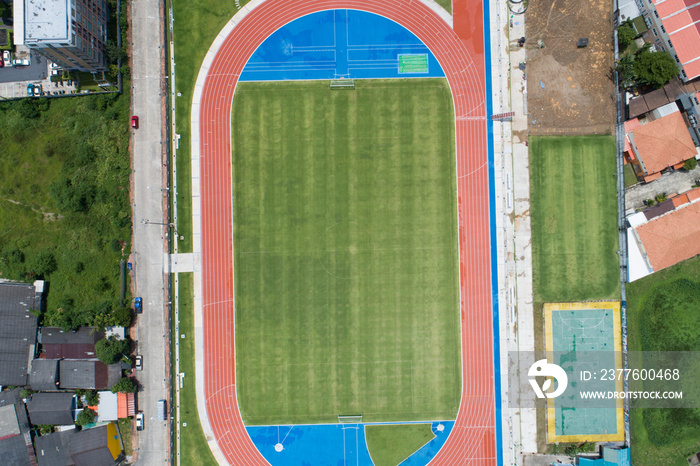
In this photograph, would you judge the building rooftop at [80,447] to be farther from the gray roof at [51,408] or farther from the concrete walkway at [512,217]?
the concrete walkway at [512,217]

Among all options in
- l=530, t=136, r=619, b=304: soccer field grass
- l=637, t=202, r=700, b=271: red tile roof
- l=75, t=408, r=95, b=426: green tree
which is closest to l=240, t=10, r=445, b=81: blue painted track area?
l=530, t=136, r=619, b=304: soccer field grass

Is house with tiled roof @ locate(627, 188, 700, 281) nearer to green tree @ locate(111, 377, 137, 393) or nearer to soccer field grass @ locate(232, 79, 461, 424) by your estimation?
soccer field grass @ locate(232, 79, 461, 424)

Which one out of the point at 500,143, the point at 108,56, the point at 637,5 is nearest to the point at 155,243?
the point at 108,56

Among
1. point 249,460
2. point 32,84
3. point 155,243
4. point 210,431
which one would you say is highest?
point 32,84

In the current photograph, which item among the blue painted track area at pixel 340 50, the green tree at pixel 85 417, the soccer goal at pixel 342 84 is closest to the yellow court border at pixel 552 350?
the blue painted track area at pixel 340 50

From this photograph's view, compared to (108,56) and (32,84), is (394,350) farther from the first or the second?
(32,84)

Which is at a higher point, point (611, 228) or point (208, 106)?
point (208, 106)
